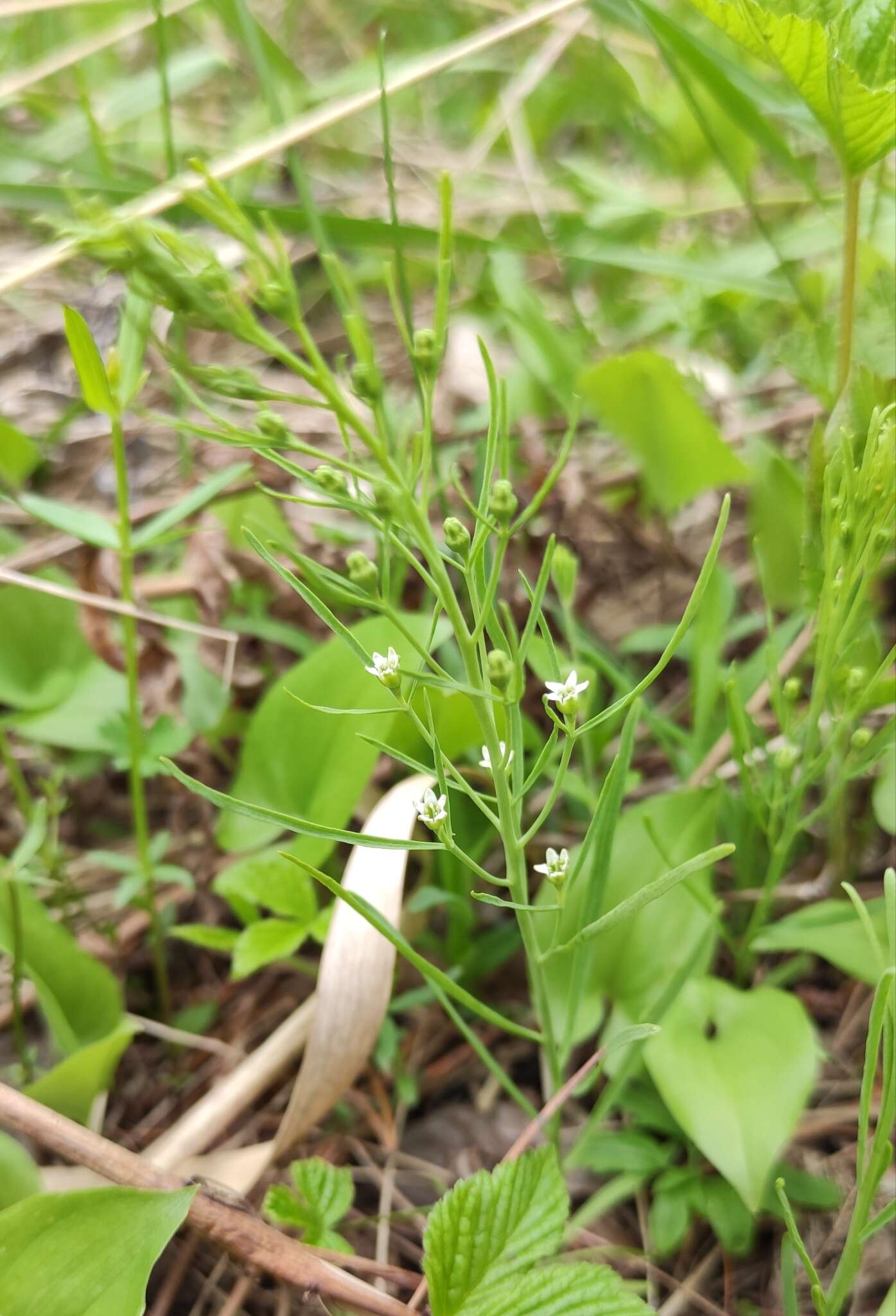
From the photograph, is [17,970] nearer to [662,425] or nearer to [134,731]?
[134,731]

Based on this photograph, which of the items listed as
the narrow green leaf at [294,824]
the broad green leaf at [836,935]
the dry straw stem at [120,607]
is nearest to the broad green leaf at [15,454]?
Result: the dry straw stem at [120,607]

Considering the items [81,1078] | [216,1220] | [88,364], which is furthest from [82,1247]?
[88,364]

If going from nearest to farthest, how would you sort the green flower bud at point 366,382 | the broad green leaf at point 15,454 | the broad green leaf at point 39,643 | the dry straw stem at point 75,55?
the green flower bud at point 366,382, the broad green leaf at point 39,643, the broad green leaf at point 15,454, the dry straw stem at point 75,55

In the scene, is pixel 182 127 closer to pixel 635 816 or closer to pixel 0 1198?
pixel 635 816

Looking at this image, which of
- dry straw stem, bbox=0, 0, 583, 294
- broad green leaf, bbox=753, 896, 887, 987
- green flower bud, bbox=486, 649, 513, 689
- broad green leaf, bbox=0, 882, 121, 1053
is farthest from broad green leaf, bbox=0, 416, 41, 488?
broad green leaf, bbox=753, 896, 887, 987

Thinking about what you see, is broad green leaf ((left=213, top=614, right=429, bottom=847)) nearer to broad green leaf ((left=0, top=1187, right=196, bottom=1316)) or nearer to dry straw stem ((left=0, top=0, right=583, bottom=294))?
broad green leaf ((left=0, top=1187, right=196, bottom=1316))

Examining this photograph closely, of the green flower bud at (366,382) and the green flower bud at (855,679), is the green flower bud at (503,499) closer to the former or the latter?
the green flower bud at (366,382)
